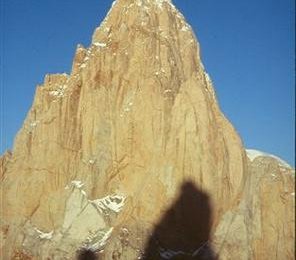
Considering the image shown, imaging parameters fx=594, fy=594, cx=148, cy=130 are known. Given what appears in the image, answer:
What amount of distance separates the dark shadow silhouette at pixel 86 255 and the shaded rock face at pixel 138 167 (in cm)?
12

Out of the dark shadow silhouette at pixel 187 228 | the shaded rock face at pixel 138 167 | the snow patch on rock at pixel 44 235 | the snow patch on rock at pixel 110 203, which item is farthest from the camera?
the snow patch on rock at pixel 44 235

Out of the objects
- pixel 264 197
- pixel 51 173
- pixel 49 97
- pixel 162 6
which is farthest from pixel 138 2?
pixel 264 197

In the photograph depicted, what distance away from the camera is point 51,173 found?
68.0 m

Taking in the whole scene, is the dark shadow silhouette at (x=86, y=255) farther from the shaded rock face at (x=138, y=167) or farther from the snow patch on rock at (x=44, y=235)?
the snow patch on rock at (x=44, y=235)

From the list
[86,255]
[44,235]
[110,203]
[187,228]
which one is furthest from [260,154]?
[44,235]

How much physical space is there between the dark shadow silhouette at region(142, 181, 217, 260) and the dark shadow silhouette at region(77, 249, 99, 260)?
604 centimetres

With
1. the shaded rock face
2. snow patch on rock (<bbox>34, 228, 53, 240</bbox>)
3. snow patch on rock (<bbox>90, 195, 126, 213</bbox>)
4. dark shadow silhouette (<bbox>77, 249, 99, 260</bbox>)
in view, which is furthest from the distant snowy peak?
snow patch on rock (<bbox>34, 228, 53, 240</bbox>)

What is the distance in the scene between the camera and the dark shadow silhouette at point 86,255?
2336 inches

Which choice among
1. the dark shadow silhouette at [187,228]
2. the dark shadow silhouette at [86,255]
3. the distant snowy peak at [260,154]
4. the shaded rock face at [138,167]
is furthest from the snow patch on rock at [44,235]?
the distant snowy peak at [260,154]

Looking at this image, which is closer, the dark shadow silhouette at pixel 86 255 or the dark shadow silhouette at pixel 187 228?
the dark shadow silhouette at pixel 86 255

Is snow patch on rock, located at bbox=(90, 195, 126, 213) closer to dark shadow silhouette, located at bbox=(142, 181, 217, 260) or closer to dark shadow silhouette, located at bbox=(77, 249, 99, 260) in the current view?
dark shadow silhouette, located at bbox=(77, 249, 99, 260)

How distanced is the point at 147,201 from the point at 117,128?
31.7ft

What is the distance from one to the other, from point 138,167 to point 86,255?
11.1 meters

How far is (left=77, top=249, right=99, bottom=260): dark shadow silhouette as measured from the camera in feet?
195
